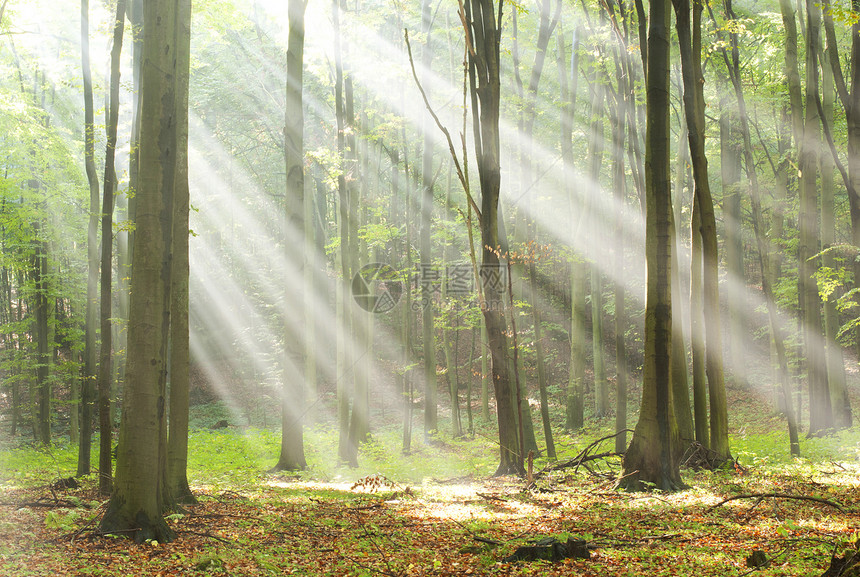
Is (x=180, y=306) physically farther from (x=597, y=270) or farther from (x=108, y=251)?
(x=597, y=270)

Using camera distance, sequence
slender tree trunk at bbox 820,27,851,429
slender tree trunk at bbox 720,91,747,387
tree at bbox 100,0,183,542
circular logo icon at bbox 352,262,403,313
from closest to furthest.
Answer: tree at bbox 100,0,183,542
slender tree trunk at bbox 820,27,851,429
circular logo icon at bbox 352,262,403,313
slender tree trunk at bbox 720,91,747,387

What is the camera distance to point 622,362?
1066 cm

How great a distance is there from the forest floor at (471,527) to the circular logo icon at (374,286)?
6.79 meters

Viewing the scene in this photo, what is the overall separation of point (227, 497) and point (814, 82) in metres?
11.9

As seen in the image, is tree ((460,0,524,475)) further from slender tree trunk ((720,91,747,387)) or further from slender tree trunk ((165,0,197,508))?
slender tree trunk ((720,91,747,387))

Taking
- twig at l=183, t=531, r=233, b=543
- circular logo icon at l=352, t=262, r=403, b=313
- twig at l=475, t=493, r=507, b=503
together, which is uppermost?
circular logo icon at l=352, t=262, r=403, b=313

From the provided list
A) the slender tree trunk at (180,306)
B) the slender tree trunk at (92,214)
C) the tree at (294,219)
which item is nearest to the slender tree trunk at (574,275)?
the tree at (294,219)

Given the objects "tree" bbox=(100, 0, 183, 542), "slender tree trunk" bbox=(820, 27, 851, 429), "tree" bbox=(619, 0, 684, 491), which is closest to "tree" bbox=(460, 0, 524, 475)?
"tree" bbox=(619, 0, 684, 491)

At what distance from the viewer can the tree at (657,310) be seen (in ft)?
22.0

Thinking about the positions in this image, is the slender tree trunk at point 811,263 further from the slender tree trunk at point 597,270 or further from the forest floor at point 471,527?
the slender tree trunk at point 597,270

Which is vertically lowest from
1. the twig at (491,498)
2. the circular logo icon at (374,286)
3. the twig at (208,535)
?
the twig at (491,498)

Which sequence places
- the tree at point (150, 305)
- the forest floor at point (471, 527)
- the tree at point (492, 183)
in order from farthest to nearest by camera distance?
the tree at point (492, 183), the tree at point (150, 305), the forest floor at point (471, 527)

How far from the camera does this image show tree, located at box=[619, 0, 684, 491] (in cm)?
669

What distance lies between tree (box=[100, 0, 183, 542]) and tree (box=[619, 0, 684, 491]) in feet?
17.2
